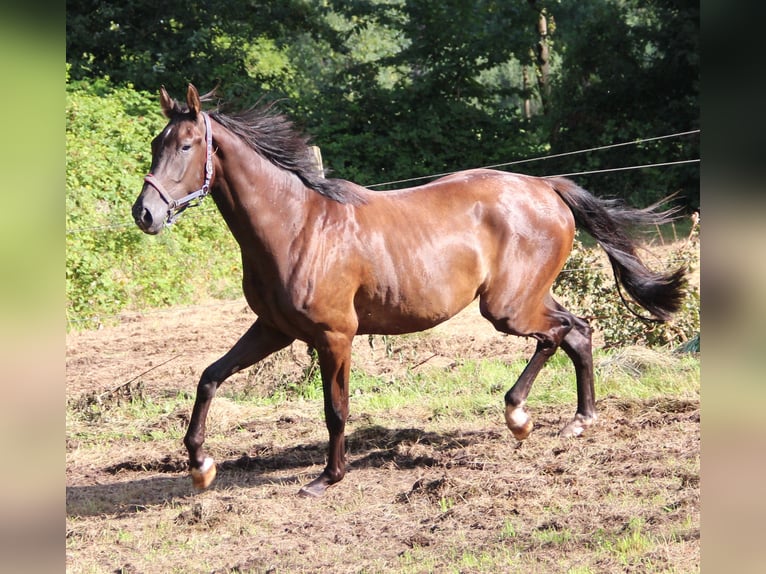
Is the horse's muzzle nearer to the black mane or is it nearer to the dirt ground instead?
the black mane

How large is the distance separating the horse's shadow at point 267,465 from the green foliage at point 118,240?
5.12 meters

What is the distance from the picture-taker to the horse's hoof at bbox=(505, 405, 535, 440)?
5.52 meters

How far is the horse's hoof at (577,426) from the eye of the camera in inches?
226

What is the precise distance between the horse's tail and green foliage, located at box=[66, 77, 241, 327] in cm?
609

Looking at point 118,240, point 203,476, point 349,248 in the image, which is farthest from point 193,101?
point 118,240

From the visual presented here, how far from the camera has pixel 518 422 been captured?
5523 millimetres

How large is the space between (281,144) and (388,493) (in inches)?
84.5

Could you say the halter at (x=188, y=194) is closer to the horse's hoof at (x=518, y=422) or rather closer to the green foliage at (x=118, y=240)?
the horse's hoof at (x=518, y=422)

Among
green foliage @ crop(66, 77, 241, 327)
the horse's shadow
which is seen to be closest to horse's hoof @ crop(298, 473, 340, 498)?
the horse's shadow
